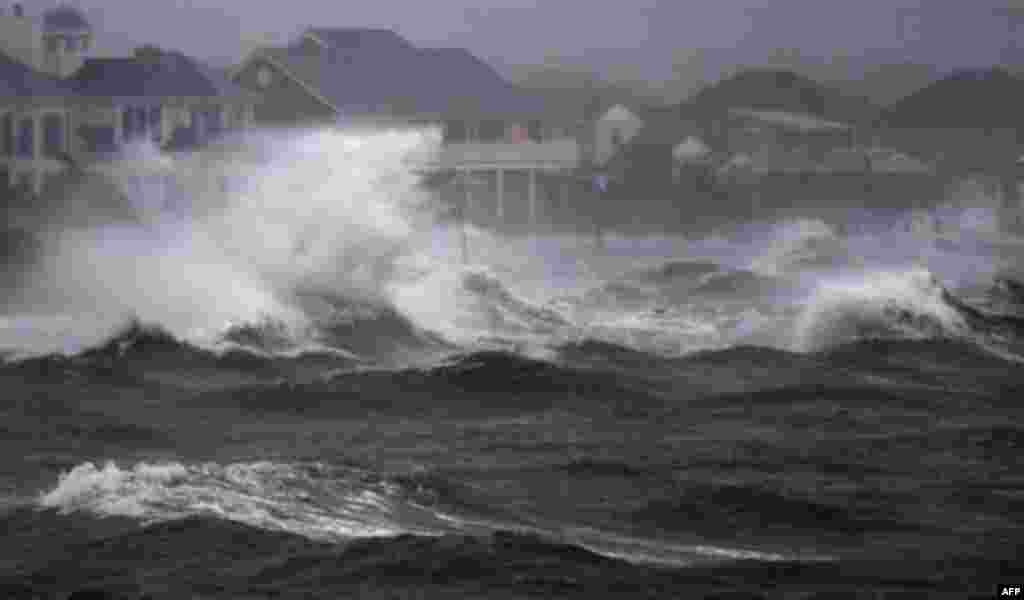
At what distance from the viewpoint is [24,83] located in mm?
41281

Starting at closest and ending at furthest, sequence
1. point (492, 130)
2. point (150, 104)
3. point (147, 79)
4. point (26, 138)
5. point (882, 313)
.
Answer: point (882, 313) < point (26, 138) < point (150, 104) < point (147, 79) < point (492, 130)

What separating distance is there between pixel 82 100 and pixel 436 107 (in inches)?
413

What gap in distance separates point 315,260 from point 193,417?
13.3 m

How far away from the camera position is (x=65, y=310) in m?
31.7

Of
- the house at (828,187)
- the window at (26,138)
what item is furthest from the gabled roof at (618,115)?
the window at (26,138)

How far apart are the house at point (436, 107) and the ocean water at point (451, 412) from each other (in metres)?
4.01

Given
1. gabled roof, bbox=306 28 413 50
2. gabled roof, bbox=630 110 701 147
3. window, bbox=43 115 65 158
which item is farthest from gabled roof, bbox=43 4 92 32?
gabled roof, bbox=630 110 701 147

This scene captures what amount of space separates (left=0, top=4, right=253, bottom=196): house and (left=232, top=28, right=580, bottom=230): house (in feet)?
6.56

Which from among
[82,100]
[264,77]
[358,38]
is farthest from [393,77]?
[82,100]

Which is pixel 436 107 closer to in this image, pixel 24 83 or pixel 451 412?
pixel 24 83

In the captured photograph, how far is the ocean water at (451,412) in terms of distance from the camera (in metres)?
15.8

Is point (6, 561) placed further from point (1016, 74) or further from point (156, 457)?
point (1016, 74)

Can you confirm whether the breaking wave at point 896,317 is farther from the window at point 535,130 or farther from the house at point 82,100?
the window at point 535,130

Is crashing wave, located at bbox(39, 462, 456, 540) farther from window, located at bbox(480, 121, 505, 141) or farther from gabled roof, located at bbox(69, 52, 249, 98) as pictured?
window, located at bbox(480, 121, 505, 141)
